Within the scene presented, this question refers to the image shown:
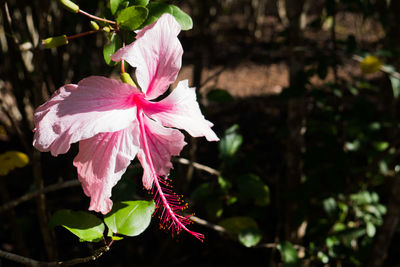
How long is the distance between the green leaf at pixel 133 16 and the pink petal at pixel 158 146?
0.18 metres

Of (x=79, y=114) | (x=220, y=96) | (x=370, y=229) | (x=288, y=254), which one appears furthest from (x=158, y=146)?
(x=370, y=229)

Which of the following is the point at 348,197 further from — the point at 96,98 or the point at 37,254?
the point at 37,254

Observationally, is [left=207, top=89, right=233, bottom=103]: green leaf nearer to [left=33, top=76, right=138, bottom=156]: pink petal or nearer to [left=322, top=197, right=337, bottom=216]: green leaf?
[left=322, top=197, right=337, bottom=216]: green leaf

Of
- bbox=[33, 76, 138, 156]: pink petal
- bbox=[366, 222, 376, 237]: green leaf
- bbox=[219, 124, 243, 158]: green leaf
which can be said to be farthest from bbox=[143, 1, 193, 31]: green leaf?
bbox=[366, 222, 376, 237]: green leaf

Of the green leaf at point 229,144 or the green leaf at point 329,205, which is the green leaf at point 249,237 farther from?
the green leaf at point 329,205

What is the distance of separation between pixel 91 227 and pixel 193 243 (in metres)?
1.56

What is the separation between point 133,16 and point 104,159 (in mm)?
279

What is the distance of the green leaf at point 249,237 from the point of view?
1.39m

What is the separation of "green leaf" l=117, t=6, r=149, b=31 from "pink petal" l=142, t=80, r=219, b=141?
5.6 inches

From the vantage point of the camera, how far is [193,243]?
2.32 meters

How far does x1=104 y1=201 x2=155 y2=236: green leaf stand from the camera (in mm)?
826

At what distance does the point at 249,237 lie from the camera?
1.42m

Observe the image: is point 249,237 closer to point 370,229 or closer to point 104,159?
point 370,229

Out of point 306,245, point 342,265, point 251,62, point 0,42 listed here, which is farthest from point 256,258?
point 251,62
